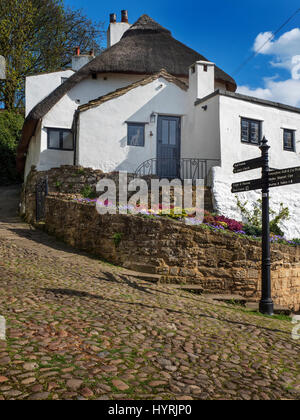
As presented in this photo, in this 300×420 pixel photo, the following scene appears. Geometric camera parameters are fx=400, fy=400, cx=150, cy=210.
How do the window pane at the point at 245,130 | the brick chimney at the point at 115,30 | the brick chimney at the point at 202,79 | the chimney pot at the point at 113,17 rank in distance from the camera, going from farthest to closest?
the chimney pot at the point at 113,17 → the brick chimney at the point at 115,30 → the brick chimney at the point at 202,79 → the window pane at the point at 245,130

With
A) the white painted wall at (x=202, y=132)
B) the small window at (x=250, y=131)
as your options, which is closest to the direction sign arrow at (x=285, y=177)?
the white painted wall at (x=202, y=132)

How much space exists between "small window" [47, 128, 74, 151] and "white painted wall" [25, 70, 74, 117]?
537 centimetres

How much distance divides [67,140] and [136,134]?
3.37 meters

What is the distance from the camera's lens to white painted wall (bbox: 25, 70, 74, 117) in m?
21.9

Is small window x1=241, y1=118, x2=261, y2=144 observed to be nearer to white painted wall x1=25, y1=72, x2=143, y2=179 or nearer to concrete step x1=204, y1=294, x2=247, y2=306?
white painted wall x1=25, y1=72, x2=143, y2=179

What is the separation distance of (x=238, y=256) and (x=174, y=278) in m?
1.63

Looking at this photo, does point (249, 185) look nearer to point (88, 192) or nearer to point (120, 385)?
point (120, 385)

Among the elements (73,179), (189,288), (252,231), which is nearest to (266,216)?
(189,288)

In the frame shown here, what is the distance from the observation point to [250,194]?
13.9 m

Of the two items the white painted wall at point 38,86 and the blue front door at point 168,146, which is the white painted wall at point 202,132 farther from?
the white painted wall at point 38,86

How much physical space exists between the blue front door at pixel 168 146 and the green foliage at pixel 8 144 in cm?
1405

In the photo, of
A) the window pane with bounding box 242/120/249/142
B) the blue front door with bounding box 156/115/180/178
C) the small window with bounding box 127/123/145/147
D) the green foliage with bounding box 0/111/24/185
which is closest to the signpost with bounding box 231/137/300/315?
the window pane with bounding box 242/120/249/142

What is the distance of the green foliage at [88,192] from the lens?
47.2 feet
